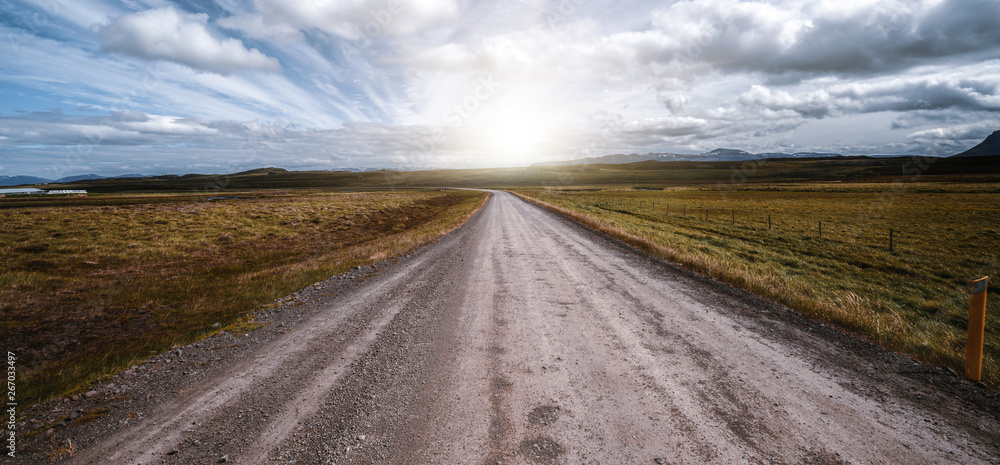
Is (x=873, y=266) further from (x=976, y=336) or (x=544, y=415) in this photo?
(x=544, y=415)

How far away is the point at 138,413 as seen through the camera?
4.31 m

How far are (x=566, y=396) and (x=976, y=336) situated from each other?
5.56m

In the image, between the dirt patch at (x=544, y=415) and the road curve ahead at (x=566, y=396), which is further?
the dirt patch at (x=544, y=415)

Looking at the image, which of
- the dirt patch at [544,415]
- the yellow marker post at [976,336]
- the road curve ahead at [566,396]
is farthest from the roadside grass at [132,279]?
the yellow marker post at [976,336]

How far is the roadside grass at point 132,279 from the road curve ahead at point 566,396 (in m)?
2.49

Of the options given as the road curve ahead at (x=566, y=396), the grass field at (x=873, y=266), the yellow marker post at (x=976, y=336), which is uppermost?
the yellow marker post at (x=976, y=336)

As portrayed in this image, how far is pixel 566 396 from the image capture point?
4531 mm

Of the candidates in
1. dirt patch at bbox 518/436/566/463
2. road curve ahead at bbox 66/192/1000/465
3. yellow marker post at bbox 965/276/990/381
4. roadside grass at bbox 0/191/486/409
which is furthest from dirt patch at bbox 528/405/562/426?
roadside grass at bbox 0/191/486/409

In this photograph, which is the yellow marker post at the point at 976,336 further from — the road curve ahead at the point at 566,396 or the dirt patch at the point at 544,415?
the dirt patch at the point at 544,415

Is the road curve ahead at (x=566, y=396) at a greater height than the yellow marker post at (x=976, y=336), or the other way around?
the yellow marker post at (x=976, y=336)

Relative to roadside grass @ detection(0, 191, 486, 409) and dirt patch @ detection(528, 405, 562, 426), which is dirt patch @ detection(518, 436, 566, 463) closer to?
dirt patch @ detection(528, 405, 562, 426)

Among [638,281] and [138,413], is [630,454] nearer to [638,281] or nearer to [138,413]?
[138,413]

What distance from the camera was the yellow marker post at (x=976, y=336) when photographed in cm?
463

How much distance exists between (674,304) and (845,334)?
109 inches
